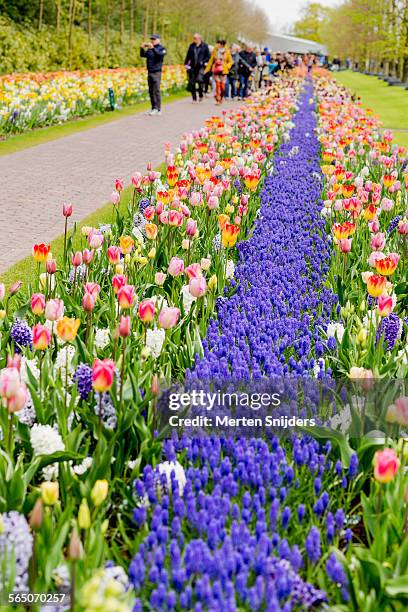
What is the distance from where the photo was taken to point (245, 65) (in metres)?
27.3

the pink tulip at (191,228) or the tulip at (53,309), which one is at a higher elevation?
the pink tulip at (191,228)

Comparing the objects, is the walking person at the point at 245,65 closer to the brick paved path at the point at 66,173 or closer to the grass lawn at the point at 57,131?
the grass lawn at the point at 57,131

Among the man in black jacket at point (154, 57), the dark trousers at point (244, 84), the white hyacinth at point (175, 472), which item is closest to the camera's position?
the white hyacinth at point (175, 472)

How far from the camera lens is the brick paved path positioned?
25.0 ft

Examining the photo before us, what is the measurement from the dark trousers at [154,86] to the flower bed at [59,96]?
1.20 m

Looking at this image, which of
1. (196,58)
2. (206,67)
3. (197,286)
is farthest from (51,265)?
(206,67)

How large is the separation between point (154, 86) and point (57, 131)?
167 inches

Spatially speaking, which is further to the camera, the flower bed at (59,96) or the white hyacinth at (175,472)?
the flower bed at (59,96)

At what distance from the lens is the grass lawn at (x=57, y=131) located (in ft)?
44.7

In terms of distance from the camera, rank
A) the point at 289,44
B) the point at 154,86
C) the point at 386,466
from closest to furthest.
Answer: the point at 386,466
the point at 154,86
the point at 289,44

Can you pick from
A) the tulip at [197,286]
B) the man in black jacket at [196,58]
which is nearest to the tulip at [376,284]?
the tulip at [197,286]

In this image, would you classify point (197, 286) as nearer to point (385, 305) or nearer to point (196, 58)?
point (385, 305)

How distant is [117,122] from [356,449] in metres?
16.4

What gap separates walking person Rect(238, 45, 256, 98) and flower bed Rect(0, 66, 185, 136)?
153 inches
